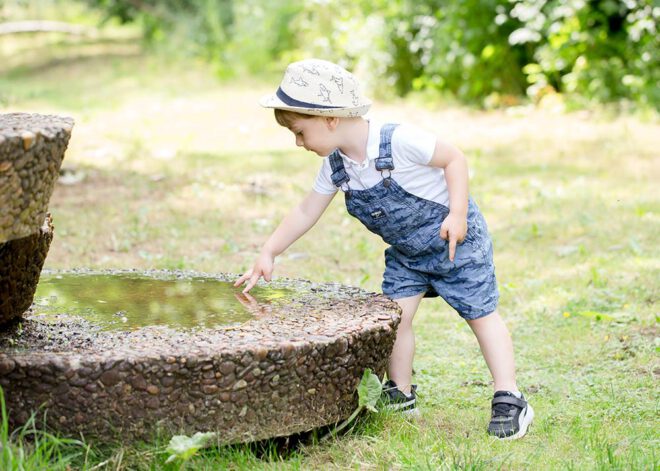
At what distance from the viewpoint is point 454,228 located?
3049 millimetres

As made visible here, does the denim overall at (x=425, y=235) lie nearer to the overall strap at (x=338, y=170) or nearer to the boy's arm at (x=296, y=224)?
the overall strap at (x=338, y=170)

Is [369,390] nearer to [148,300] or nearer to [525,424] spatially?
[525,424]

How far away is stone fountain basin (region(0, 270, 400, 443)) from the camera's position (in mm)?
2459

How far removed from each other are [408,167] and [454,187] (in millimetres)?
170

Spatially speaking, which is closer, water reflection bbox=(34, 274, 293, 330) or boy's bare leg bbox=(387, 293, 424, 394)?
water reflection bbox=(34, 274, 293, 330)

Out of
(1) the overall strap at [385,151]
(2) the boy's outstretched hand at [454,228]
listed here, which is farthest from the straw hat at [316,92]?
(2) the boy's outstretched hand at [454,228]

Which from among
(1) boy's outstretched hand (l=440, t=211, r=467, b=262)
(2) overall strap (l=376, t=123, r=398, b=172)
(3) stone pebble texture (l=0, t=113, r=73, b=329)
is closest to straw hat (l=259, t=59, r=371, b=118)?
(2) overall strap (l=376, t=123, r=398, b=172)

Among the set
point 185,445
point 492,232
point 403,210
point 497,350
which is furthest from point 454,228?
point 492,232

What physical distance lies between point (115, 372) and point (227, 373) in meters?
0.29

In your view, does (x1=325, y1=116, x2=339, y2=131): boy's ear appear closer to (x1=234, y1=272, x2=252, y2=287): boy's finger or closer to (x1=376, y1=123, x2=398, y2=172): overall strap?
(x1=376, y1=123, x2=398, y2=172): overall strap

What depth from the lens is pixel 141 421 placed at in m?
2.49

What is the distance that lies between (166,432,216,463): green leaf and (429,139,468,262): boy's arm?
1.07 m

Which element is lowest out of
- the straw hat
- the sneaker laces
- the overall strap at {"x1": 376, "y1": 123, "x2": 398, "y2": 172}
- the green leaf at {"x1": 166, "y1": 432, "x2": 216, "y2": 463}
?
the sneaker laces

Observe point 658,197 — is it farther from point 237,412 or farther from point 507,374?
point 237,412
